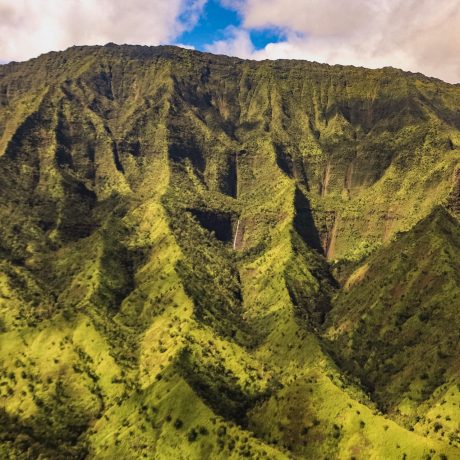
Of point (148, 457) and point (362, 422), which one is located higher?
point (362, 422)

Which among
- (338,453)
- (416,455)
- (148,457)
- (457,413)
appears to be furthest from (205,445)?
(457,413)

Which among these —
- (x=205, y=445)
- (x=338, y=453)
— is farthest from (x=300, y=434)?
(x=205, y=445)

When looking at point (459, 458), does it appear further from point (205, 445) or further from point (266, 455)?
point (205, 445)

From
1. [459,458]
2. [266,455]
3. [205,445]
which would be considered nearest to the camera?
[459,458]

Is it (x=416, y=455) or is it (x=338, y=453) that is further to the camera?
(x=338, y=453)

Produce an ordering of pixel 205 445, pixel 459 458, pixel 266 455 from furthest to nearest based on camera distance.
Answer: pixel 205 445
pixel 266 455
pixel 459 458

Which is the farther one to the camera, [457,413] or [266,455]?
[457,413]

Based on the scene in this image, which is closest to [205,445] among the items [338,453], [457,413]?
[338,453]

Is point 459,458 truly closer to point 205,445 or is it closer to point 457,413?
point 457,413

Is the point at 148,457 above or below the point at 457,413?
below
